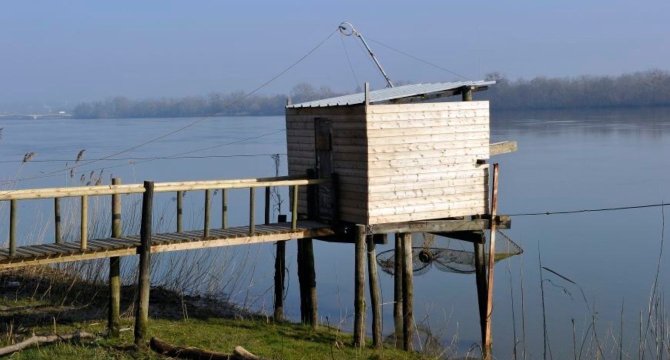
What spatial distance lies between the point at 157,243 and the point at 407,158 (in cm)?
395

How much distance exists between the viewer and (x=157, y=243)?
40.0ft

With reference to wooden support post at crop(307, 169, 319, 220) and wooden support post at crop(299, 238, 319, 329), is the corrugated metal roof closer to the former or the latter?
wooden support post at crop(307, 169, 319, 220)

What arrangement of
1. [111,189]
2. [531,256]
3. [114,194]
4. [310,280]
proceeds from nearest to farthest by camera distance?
[111,189]
[114,194]
[310,280]
[531,256]

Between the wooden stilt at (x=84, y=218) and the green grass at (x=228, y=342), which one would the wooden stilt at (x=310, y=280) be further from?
the wooden stilt at (x=84, y=218)

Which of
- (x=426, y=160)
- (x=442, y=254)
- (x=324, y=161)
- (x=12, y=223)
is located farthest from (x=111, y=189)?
(x=442, y=254)

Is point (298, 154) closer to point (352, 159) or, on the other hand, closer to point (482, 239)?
point (352, 159)

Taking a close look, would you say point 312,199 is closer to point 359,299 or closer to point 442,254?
point 359,299

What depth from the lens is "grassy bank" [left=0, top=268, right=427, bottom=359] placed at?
11328 millimetres

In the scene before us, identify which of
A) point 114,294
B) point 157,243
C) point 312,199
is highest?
point 312,199

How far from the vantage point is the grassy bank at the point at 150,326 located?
1133cm

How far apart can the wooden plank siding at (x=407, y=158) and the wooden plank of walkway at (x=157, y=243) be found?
0.95m

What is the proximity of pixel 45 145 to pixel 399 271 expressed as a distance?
38.2 m

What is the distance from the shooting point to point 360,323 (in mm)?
13742

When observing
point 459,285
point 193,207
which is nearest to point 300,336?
point 459,285
